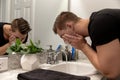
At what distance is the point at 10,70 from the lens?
1562mm

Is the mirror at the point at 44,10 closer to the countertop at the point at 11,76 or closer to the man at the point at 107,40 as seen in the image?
the countertop at the point at 11,76

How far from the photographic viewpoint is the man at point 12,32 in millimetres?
1521

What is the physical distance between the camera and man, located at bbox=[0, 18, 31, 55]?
152 centimetres

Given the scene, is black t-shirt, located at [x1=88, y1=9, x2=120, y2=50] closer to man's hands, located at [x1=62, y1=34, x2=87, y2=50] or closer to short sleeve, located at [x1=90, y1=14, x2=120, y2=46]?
short sleeve, located at [x1=90, y1=14, x2=120, y2=46]

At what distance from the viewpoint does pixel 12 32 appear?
1568 mm

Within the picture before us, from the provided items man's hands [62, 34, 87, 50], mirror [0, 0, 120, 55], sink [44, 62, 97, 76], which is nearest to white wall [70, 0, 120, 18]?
mirror [0, 0, 120, 55]

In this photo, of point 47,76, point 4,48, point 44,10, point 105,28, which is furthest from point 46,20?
point 105,28

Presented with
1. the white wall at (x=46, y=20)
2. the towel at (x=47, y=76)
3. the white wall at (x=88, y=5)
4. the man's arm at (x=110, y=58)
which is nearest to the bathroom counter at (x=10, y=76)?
the towel at (x=47, y=76)

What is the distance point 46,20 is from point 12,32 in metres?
0.51

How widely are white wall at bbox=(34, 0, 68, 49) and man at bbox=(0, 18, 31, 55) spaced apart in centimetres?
18

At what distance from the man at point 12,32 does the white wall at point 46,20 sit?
0.18 metres

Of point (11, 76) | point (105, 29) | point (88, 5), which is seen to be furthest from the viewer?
point (88, 5)

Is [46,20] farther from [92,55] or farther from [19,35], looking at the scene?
[92,55]

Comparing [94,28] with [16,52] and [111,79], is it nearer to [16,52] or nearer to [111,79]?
[111,79]
